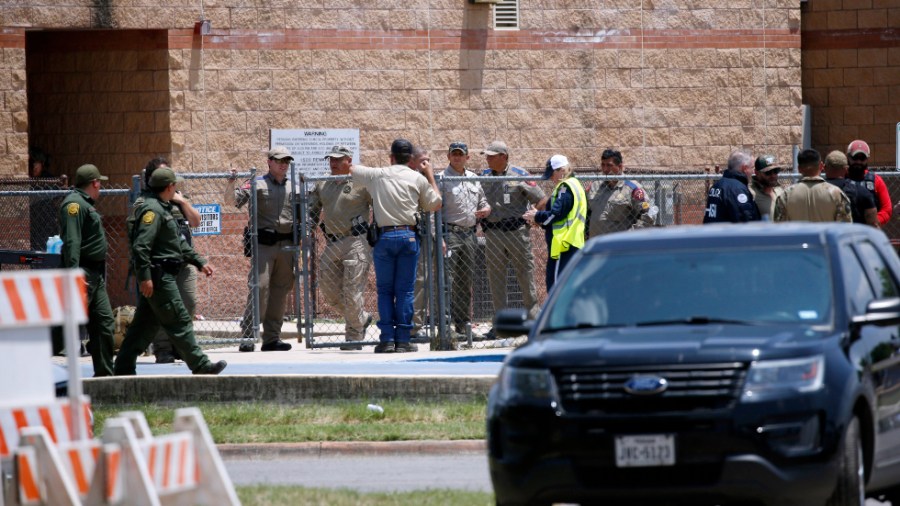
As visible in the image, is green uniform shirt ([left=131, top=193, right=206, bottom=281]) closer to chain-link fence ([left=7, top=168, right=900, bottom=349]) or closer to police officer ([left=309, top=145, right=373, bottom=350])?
chain-link fence ([left=7, top=168, right=900, bottom=349])

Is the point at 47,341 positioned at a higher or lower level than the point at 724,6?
lower

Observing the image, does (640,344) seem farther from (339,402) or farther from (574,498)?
(339,402)

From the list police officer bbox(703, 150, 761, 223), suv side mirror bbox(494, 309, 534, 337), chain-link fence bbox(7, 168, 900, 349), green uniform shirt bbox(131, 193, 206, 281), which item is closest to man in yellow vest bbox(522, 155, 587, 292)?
chain-link fence bbox(7, 168, 900, 349)

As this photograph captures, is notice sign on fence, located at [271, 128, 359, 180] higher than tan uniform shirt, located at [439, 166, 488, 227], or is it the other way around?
notice sign on fence, located at [271, 128, 359, 180]

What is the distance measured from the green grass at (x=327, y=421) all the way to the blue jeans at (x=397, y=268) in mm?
3409

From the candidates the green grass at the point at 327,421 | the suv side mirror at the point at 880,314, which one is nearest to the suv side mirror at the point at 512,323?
the suv side mirror at the point at 880,314

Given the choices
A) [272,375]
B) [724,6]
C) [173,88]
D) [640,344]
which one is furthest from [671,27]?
[640,344]

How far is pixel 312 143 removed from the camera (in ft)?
68.1

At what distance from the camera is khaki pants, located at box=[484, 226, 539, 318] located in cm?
1739

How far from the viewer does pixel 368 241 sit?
16.6 m

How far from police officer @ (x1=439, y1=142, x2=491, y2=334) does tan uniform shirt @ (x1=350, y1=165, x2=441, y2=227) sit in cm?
68

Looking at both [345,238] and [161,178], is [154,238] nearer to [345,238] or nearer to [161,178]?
[161,178]

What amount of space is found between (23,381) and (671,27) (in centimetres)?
1748

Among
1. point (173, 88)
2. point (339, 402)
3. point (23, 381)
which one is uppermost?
point (173, 88)
